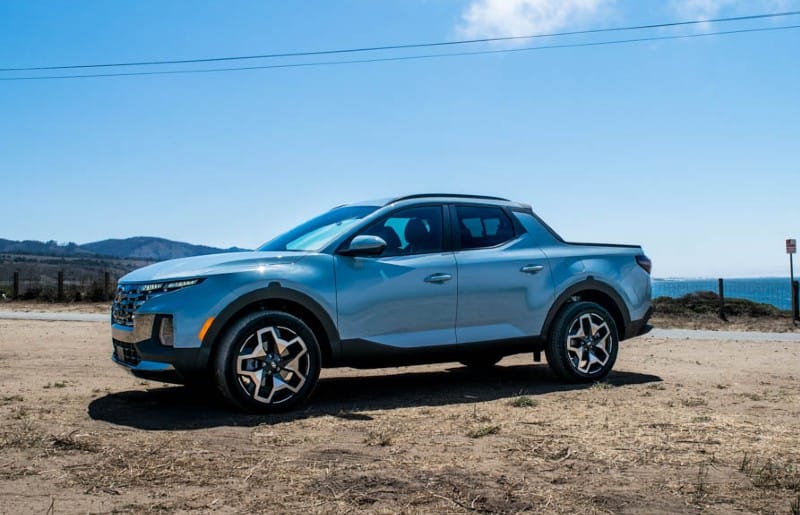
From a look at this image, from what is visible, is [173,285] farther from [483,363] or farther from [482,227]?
[483,363]

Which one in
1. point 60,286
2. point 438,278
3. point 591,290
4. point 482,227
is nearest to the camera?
point 438,278

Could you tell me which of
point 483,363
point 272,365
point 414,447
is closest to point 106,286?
point 483,363

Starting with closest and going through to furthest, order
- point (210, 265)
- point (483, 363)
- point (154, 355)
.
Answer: point (154, 355) < point (210, 265) < point (483, 363)

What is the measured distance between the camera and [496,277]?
7.47 metres

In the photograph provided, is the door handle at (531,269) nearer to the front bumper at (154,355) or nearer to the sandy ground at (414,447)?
the sandy ground at (414,447)

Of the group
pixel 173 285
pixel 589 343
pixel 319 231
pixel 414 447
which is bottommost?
pixel 414 447

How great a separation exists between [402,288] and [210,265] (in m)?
1.62

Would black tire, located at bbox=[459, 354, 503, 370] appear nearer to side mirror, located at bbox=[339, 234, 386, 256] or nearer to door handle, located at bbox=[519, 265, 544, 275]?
door handle, located at bbox=[519, 265, 544, 275]

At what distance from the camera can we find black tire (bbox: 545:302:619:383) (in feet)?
25.8

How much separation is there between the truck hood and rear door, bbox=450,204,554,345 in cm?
155

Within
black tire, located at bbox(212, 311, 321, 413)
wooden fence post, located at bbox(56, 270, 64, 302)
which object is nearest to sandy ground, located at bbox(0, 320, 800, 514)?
black tire, located at bbox(212, 311, 321, 413)

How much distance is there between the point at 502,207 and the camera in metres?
7.93

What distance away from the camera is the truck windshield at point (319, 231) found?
23.1 ft

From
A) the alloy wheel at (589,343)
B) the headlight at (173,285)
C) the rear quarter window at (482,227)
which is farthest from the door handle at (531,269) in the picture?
the headlight at (173,285)
